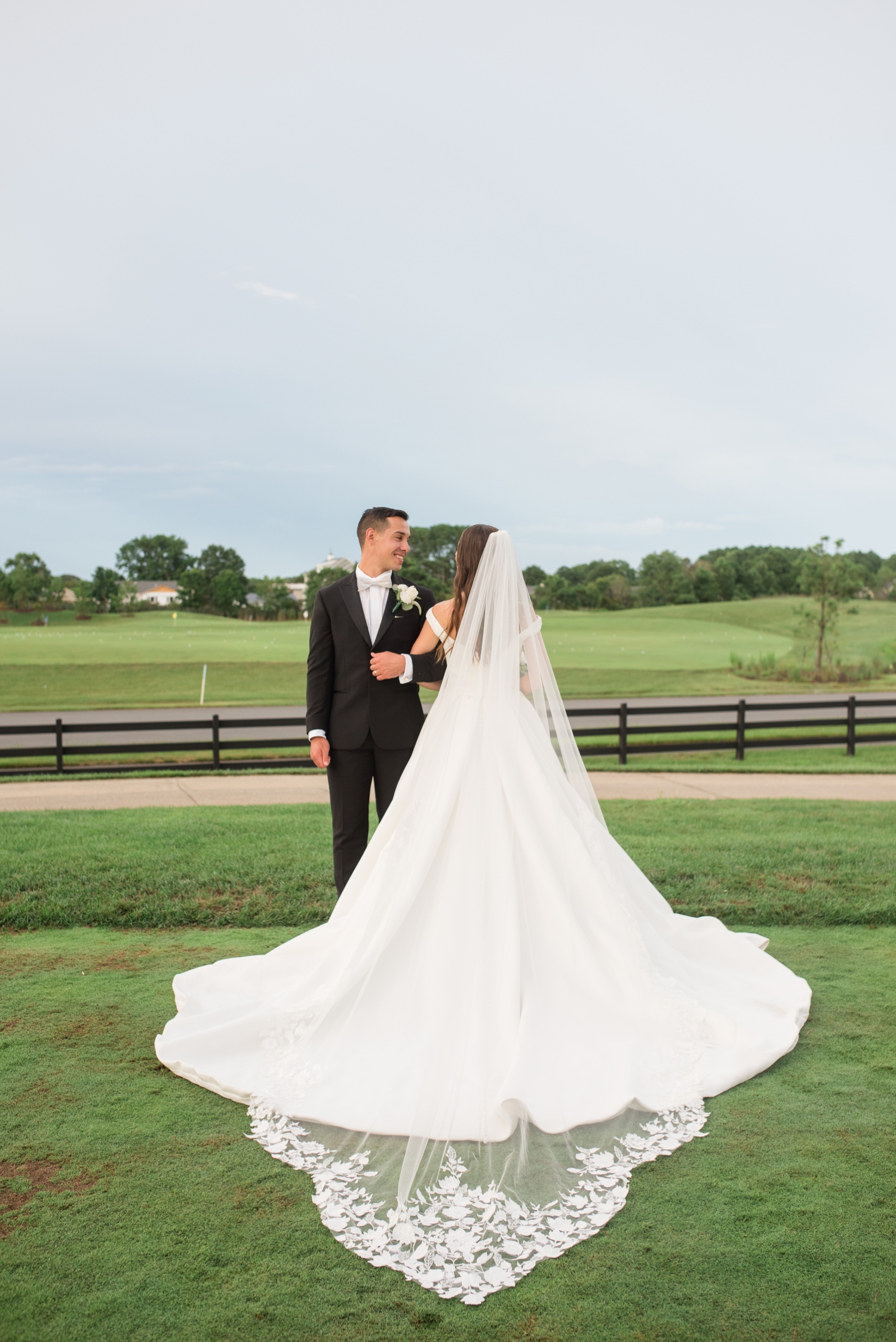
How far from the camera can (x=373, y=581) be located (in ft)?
16.1

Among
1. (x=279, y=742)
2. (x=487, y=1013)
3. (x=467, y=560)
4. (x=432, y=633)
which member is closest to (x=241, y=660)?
(x=279, y=742)

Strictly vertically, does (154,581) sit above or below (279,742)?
above

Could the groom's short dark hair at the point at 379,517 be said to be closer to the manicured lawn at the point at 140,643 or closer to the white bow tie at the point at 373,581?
the white bow tie at the point at 373,581

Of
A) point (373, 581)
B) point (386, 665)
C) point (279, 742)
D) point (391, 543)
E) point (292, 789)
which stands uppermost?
point (391, 543)

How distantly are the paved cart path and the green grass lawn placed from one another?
1281 centimetres

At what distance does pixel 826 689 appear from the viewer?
88.0 ft

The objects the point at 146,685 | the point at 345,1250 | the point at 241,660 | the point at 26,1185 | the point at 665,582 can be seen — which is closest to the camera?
the point at 345,1250

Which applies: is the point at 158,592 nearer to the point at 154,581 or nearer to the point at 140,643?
the point at 154,581

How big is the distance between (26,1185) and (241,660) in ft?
87.8

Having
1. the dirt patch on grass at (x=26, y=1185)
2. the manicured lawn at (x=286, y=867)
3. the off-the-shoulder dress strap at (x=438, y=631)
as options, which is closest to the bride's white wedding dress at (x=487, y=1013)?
the off-the-shoulder dress strap at (x=438, y=631)

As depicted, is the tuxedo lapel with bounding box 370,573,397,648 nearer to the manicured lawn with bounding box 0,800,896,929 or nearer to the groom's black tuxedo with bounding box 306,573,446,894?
the groom's black tuxedo with bounding box 306,573,446,894

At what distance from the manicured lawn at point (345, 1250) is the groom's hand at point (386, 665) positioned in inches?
82.1

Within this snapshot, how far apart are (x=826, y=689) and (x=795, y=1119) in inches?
1016

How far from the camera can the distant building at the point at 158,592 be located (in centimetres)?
4582
